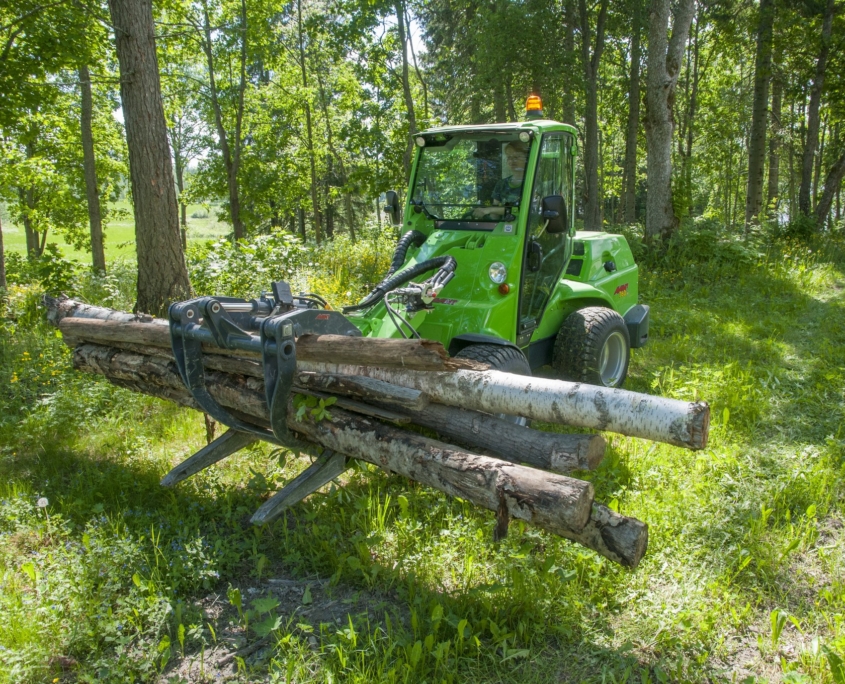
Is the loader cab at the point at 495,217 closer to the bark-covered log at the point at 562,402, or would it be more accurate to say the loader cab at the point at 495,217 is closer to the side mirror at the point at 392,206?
the side mirror at the point at 392,206

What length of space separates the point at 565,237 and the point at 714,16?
15596 mm

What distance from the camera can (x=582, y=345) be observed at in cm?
553

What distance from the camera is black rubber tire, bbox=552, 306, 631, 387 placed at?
552cm

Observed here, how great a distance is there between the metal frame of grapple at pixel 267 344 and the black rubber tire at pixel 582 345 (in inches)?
92.6

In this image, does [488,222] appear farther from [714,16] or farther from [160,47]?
[714,16]

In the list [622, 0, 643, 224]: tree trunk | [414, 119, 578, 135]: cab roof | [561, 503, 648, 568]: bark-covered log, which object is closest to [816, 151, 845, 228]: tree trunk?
[622, 0, 643, 224]: tree trunk

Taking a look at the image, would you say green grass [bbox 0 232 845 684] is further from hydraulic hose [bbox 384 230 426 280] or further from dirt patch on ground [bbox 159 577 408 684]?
hydraulic hose [bbox 384 230 426 280]

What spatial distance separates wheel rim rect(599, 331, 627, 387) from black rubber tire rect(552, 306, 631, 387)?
1.28 ft

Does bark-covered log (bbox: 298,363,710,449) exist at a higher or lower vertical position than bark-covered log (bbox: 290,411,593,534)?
higher

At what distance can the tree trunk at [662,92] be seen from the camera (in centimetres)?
1130

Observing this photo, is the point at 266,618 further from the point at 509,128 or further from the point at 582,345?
the point at 509,128

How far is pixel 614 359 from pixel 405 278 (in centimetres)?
263

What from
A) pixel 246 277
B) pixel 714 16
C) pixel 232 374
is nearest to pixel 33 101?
pixel 246 277

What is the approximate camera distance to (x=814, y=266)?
1194 cm
